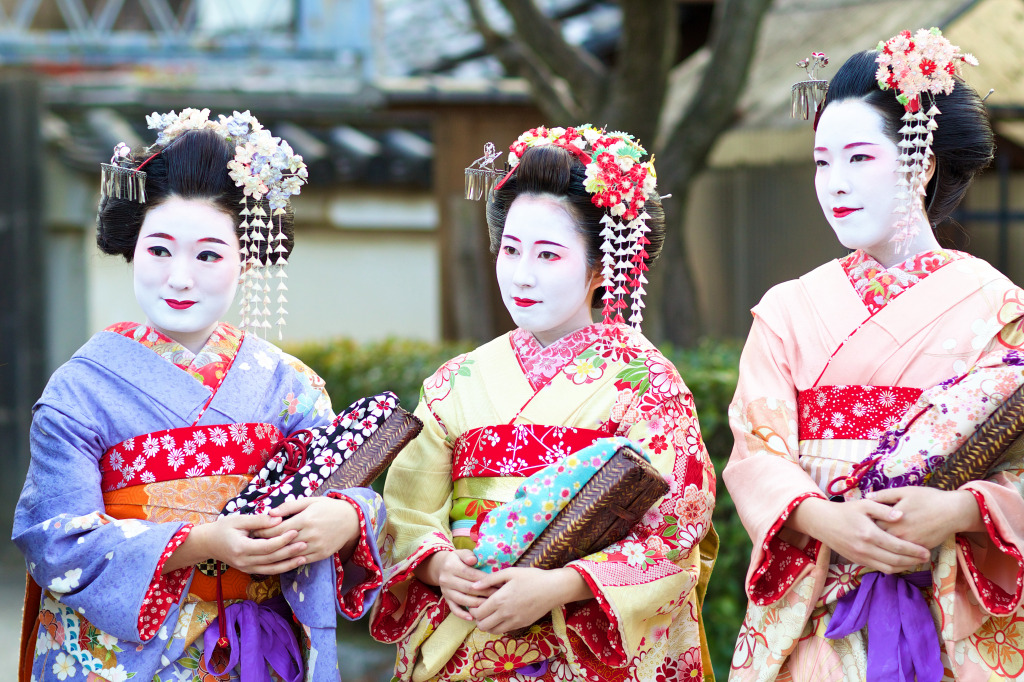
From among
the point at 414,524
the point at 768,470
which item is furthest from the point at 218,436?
the point at 768,470

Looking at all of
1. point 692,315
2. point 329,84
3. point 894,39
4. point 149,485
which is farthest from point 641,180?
point 329,84

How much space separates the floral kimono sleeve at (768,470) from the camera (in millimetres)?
2428

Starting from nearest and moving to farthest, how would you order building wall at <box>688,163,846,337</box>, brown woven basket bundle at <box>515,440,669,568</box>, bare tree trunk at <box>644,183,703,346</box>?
1. brown woven basket bundle at <box>515,440,669,568</box>
2. bare tree trunk at <box>644,183,703,346</box>
3. building wall at <box>688,163,846,337</box>

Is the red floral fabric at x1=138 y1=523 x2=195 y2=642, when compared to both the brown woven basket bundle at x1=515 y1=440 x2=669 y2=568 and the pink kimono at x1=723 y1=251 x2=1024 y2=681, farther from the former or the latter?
the pink kimono at x1=723 y1=251 x2=1024 y2=681

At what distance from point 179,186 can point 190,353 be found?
40 centimetres

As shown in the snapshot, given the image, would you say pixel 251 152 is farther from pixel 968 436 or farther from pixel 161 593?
pixel 968 436

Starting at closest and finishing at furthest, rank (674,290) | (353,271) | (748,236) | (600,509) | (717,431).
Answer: (600,509)
(717,431)
(674,290)
(748,236)
(353,271)

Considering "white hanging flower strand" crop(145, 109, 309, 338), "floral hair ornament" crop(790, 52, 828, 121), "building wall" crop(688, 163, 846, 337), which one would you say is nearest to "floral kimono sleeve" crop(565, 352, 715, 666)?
"floral hair ornament" crop(790, 52, 828, 121)

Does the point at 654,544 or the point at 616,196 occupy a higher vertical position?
the point at 616,196

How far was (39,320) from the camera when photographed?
22.2 feet

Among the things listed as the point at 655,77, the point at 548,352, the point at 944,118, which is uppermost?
the point at 655,77

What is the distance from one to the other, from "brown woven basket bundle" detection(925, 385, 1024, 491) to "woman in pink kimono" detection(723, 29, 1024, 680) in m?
0.02

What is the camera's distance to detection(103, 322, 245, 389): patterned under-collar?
2586 millimetres

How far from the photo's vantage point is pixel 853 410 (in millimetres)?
2465
